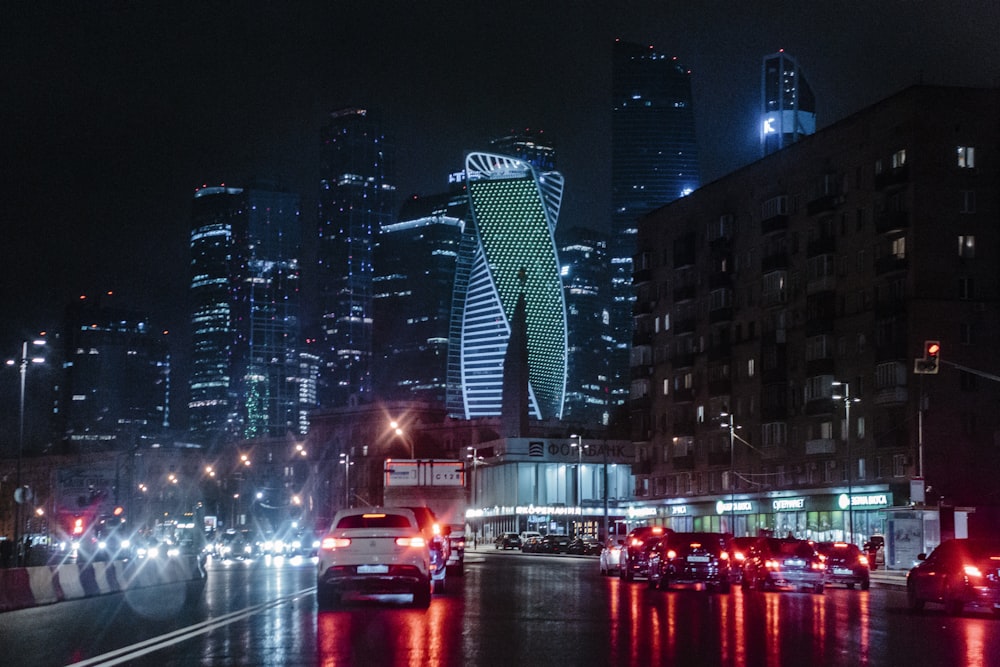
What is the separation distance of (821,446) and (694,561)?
1751 inches

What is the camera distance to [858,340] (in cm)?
7738

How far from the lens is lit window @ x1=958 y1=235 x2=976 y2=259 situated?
71375 mm

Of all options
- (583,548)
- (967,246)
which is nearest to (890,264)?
(967,246)

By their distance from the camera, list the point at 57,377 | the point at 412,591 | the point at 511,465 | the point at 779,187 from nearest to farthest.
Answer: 1. the point at 412,591
2. the point at 779,187
3. the point at 511,465
4. the point at 57,377

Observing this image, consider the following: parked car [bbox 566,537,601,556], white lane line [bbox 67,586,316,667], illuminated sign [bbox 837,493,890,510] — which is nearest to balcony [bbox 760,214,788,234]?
illuminated sign [bbox 837,493,890,510]

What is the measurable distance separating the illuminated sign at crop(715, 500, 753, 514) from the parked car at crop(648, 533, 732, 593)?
159 ft

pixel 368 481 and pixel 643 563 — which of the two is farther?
pixel 368 481

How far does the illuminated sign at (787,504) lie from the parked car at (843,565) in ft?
131

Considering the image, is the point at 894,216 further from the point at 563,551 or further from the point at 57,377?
the point at 57,377

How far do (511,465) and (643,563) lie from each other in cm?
10745

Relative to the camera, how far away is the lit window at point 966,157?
2805 inches

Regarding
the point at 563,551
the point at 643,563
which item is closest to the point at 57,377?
the point at 563,551

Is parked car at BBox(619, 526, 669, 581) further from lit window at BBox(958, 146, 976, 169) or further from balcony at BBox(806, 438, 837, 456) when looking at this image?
lit window at BBox(958, 146, 976, 169)

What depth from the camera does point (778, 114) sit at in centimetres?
13338
